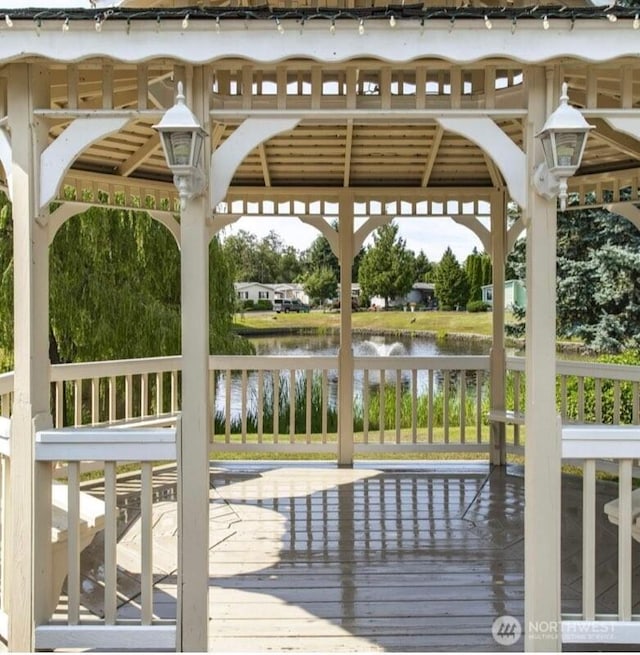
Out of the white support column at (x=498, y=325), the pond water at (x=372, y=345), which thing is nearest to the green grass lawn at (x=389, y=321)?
the pond water at (x=372, y=345)

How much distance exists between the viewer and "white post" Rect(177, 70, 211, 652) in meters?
2.81

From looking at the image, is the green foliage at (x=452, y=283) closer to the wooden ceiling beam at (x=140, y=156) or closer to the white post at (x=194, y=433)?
the wooden ceiling beam at (x=140, y=156)

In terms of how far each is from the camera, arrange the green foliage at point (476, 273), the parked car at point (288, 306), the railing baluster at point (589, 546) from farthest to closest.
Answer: the parked car at point (288, 306) → the green foliage at point (476, 273) → the railing baluster at point (589, 546)

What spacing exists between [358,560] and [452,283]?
80.8 ft

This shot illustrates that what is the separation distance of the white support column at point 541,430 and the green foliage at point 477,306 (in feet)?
75.5

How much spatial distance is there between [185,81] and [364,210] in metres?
3.44

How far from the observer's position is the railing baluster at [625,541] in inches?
107

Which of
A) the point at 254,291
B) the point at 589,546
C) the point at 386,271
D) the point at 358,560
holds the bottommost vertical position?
the point at 358,560

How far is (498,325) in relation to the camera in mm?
6145

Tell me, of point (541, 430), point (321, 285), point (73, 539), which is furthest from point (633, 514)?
point (321, 285)

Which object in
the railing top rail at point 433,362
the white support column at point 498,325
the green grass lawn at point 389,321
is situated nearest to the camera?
the white support column at point 498,325

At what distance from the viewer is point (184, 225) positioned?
9.29ft

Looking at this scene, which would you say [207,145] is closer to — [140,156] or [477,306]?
[140,156]

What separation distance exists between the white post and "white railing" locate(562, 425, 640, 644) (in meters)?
1.53
